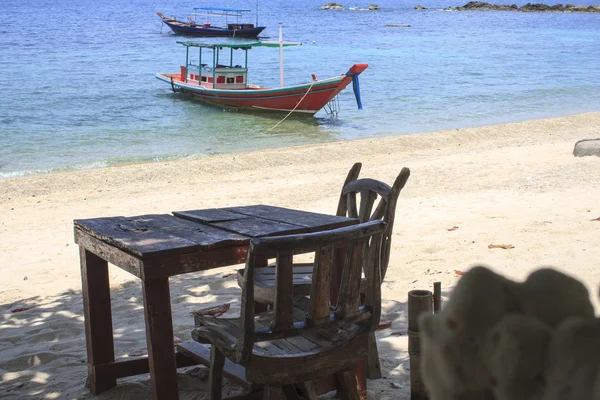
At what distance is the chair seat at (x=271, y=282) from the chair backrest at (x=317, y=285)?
0.46 m

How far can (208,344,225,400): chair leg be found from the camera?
3293 mm

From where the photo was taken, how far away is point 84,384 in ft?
13.3

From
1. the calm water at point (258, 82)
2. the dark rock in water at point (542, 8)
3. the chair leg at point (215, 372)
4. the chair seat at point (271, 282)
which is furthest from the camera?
the dark rock in water at point (542, 8)

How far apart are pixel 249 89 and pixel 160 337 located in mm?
21515

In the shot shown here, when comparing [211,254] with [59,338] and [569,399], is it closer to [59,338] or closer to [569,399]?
[59,338]

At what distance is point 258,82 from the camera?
33250 millimetres

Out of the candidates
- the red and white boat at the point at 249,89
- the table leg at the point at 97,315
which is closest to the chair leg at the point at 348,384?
the table leg at the point at 97,315

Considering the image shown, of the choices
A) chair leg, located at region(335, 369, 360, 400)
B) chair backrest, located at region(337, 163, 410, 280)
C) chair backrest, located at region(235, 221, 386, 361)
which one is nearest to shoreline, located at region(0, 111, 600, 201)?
chair backrest, located at region(337, 163, 410, 280)

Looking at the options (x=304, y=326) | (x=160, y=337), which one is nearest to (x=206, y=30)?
(x=160, y=337)

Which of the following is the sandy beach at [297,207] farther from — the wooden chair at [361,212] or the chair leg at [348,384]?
the wooden chair at [361,212]

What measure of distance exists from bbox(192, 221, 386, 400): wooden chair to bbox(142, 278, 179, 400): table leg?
0.16 meters

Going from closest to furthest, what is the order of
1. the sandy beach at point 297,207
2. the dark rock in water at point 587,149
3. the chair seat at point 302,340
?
the chair seat at point 302,340 < the sandy beach at point 297,207 < the dark rock in water at point 587,149

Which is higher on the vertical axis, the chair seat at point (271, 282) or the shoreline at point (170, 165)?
the chair seat at point (271, 282)

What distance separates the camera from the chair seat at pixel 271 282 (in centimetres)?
370
